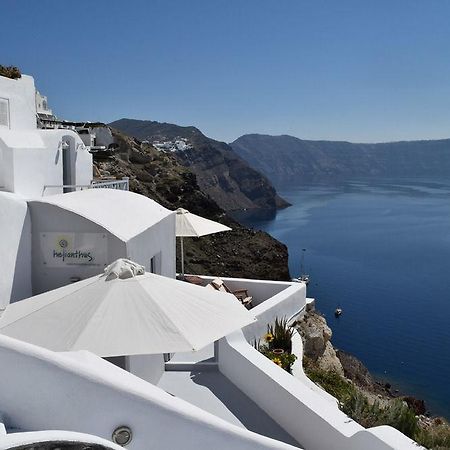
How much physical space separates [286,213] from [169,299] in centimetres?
15439

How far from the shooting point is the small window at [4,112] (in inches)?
451

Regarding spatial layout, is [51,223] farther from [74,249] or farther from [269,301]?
[269,301]

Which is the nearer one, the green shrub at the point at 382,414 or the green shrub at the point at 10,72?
the green shrub at the point at 382,414

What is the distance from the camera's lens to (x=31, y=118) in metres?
12.5

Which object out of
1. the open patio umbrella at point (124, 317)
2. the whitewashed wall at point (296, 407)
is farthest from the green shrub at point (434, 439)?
the open patio umbrella at point (124, 317)

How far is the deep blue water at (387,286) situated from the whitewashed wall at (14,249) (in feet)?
115

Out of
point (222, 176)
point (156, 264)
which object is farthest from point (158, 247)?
point (222, 176)

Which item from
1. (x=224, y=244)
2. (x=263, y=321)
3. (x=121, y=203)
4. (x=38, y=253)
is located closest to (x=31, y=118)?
(x=121, y=203)

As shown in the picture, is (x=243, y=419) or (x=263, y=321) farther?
(x=263, y=321)

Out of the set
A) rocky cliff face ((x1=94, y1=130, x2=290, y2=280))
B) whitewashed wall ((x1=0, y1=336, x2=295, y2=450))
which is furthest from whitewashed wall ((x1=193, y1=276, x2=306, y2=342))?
rocky cliff face ((x1=94, y1=130, x2=290, y2=280))

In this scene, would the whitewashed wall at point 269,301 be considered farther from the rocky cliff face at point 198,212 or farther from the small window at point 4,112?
the rocky cliff face at point 198,212

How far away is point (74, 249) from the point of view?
8438 millimetres

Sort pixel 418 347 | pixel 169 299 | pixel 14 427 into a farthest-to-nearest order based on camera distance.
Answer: pixel 418 347 < pixel 169 299 < pixel 14 427

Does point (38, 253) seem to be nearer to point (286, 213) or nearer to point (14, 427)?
point (14, 427)
